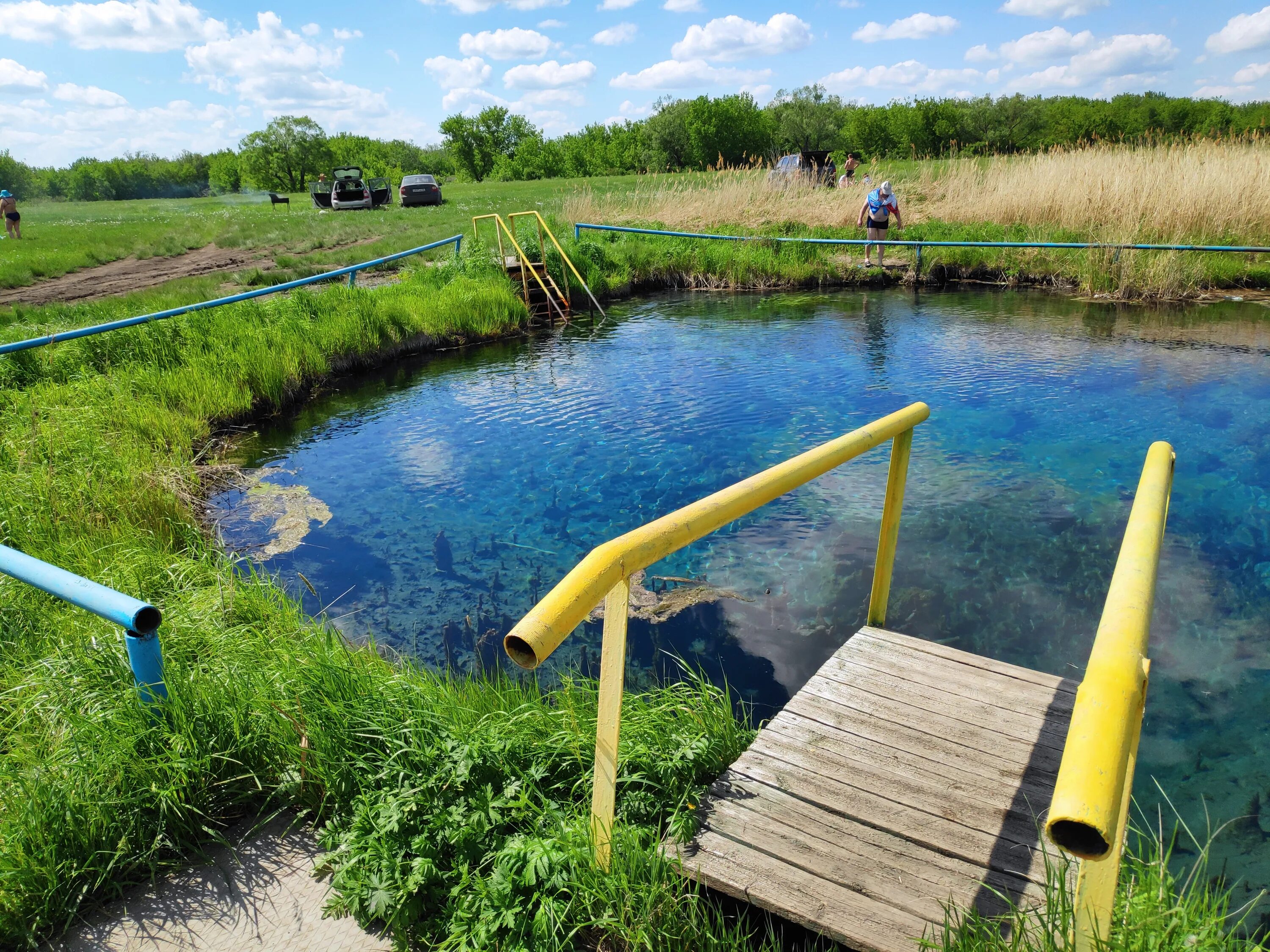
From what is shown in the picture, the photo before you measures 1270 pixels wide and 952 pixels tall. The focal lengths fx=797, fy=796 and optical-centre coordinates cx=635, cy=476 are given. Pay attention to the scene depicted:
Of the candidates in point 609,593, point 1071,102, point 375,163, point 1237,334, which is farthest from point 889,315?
point 375,163

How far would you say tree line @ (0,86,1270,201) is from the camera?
71.1 m

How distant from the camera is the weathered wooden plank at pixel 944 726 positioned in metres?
2.66

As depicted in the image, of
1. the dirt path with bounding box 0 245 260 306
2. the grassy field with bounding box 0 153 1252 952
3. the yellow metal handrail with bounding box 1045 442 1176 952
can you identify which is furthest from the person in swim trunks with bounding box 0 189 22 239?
the yellow metal handrail with bounding box 1045 442 1176 952

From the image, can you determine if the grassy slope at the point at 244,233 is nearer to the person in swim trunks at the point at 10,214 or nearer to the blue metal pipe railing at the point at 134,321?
the person in swim trunks at the point at 10,214

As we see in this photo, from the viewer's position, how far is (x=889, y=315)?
1426 centimetres

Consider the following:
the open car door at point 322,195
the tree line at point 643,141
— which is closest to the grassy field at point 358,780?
the open car door at point 322,195

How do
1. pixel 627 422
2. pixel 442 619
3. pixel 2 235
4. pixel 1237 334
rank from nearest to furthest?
pixel 442 619 < pixel 627 422 < pixel 1237 334 < pixel 2 235

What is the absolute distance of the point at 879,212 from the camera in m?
16.5

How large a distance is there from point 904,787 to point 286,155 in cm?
10797

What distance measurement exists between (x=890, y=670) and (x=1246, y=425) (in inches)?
298

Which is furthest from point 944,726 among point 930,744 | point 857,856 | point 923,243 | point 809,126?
point 809,126

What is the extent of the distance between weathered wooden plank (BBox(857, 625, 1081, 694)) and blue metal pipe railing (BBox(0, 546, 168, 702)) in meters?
2.72

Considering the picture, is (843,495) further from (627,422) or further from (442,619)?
(442,619)

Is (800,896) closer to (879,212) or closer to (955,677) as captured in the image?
(955,677)
